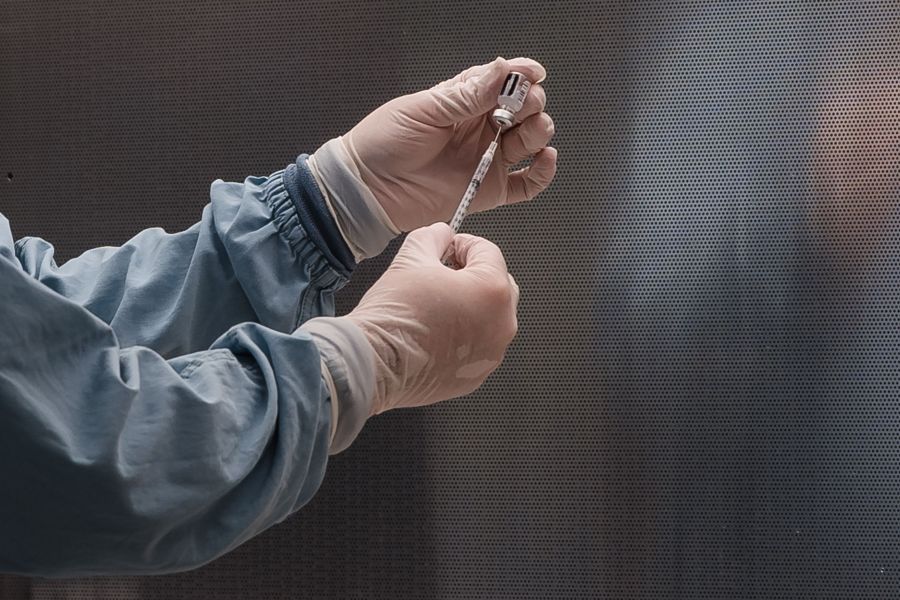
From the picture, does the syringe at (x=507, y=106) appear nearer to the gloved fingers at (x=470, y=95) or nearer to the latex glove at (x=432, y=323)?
the gloved fingers at (x=470, y=95)

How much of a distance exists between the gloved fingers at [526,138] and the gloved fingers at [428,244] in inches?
7.6

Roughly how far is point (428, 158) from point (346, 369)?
433 millimetres

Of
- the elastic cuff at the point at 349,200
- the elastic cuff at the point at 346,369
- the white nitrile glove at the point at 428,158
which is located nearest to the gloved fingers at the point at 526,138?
the white nitrile glove at the point at 428,158

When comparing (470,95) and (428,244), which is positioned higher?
(470,95)

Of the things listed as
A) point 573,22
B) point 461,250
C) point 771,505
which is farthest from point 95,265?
point 771,505

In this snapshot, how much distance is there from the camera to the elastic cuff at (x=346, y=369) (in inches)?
25.0

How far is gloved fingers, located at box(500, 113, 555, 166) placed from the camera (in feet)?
3.16

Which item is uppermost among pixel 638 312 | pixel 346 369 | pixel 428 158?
pixel 428 158

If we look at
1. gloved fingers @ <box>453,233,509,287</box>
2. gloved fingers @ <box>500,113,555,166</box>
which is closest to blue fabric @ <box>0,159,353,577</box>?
gloved fingers @ <box>453,233,509,287</box>

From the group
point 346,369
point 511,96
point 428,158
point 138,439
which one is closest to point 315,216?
point 428,158

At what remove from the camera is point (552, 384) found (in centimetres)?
117

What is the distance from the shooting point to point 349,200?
981mm

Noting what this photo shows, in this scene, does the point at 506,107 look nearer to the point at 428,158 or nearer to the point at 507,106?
the point at 507,106

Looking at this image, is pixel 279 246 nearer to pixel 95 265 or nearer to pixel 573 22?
pixel 95 265
